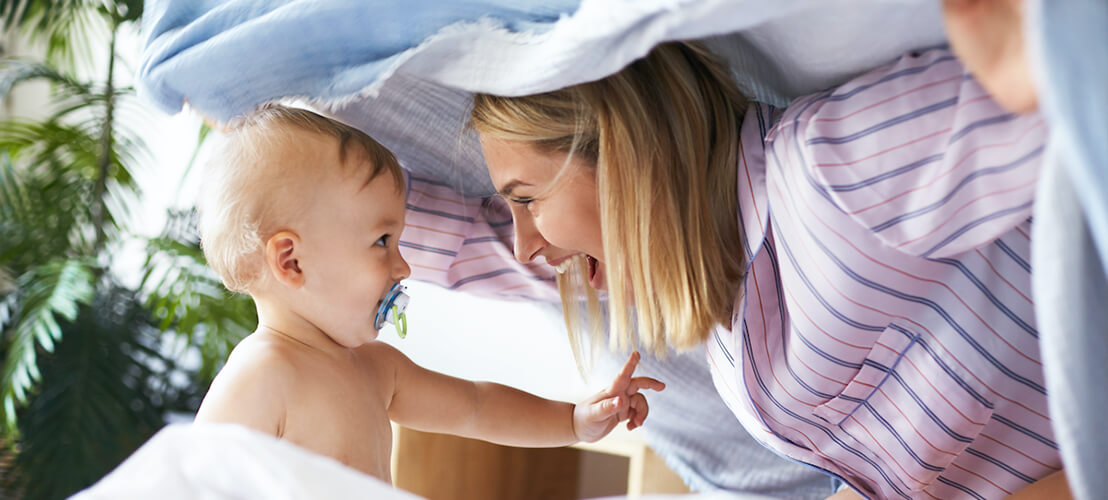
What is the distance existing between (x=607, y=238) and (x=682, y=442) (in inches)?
14.8

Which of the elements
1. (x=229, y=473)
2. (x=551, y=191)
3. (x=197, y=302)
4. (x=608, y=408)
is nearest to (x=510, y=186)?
(x=551, y=191)

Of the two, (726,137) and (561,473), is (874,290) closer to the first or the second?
(726,137)

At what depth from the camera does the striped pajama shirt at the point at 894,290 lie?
56cm

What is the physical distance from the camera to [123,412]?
154cm

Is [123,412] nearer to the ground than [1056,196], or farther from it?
nearer to the ground

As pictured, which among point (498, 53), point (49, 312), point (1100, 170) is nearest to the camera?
point (1100, 170)

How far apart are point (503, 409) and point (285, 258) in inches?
10.5

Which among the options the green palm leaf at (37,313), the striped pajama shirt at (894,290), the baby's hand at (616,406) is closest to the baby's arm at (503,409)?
the baby's hand at (616,406)

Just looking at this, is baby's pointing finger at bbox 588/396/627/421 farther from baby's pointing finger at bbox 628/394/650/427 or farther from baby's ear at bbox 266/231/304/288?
baby's ear at bbox 266/231/304/288

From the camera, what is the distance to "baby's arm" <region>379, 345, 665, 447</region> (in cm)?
90

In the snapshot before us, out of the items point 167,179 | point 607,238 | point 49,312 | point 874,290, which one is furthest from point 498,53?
point 167,179

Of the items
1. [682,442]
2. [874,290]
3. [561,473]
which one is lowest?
[561,473]

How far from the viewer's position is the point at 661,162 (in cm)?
71

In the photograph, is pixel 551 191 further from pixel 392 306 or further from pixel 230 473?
pixel 230 473
